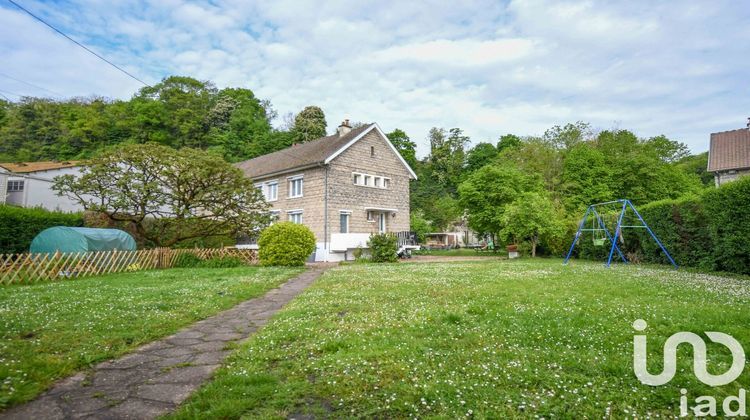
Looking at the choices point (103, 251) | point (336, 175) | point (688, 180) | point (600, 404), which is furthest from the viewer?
point (688, 180)

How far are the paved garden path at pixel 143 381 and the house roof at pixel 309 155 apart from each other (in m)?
19.7

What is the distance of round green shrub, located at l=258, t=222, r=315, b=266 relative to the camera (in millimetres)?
18625

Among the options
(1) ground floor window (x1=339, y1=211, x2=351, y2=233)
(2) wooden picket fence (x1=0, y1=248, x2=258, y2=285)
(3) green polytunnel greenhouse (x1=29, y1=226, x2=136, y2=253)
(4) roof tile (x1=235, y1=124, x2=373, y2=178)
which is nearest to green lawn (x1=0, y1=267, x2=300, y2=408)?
(2) wooden picket fence (x1=0, y1=248, x2=258, y2=285)

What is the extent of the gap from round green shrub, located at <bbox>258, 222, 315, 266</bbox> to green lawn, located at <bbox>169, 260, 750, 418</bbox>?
37.7 feet

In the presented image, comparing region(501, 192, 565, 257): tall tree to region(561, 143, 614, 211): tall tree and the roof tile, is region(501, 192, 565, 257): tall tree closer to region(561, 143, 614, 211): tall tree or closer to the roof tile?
the roof tile

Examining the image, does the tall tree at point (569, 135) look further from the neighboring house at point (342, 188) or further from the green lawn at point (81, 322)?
the green lawn at point (81, 322)

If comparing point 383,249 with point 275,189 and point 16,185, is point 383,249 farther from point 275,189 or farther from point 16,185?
point 16,185

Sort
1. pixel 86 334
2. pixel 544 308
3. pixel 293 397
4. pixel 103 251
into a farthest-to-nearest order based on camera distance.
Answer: pixel 103 251, pixel 544 308, pixel 86 334, pixel 293 397

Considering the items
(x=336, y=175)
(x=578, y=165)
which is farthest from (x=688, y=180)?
(x=336, y=175)

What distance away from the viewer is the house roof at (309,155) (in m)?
25.6

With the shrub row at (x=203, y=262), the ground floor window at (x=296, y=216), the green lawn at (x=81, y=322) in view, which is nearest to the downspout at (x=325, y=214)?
the ground floor window at (x=296, y=216)

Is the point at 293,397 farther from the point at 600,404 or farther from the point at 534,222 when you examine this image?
the point at 534,222

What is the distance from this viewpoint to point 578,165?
38.2 metres

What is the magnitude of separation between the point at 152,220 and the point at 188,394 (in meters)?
23.2
